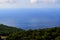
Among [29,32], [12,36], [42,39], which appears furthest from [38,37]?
[12,36]

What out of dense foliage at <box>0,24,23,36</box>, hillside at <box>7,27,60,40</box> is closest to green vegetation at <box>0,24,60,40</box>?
hillside at <box>7,27,60,40</box>

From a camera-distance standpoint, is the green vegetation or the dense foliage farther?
the dense foliage

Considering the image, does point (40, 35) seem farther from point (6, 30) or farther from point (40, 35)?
point (6, 30)

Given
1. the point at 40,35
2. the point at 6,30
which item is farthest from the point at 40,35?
the point at 6,30

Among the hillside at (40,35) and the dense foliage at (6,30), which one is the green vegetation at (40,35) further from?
the dense foliage at (6,30)

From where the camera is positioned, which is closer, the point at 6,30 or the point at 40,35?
the point at 40,35

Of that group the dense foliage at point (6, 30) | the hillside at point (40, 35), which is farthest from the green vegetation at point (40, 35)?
the dense foliage at point (6, 30)

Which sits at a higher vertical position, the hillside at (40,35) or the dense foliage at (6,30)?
the hillside at (40,35)

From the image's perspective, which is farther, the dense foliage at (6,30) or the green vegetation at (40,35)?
the dense foliage at (6,30)

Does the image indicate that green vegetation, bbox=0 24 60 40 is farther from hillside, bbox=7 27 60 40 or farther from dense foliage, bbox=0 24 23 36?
dense foliage, bbox=0 24 23 36

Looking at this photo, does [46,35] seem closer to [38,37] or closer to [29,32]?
[38,37]

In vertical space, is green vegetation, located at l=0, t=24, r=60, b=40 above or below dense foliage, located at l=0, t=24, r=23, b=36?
above
